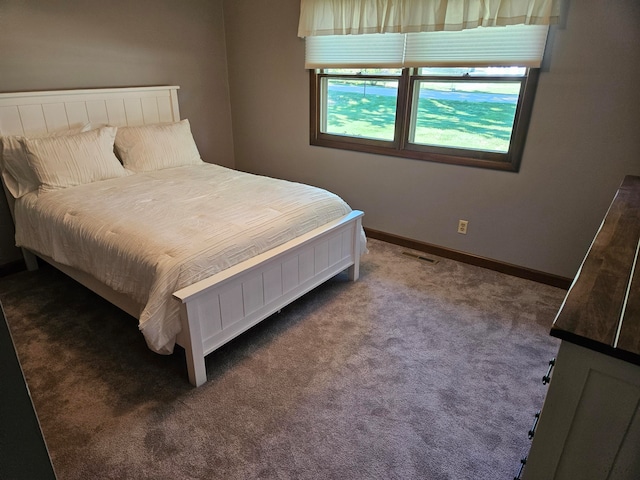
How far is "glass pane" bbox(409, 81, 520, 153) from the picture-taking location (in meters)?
2.84

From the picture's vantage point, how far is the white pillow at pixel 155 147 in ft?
10.3

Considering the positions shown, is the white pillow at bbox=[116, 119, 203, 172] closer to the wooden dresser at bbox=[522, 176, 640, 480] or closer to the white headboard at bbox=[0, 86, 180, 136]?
the white headboard at bbox=[0, 86, 180, 136]

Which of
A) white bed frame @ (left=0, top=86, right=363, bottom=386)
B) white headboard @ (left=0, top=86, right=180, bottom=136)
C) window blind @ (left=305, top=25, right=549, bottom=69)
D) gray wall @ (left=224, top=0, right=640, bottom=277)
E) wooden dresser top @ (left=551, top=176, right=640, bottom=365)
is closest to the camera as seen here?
wooden dresser top @ (left=551, top=176, right=640, bottom=365)

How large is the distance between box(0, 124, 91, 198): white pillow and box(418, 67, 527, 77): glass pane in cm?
279

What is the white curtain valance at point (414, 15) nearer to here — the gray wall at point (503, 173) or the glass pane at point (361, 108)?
the gray wall at point (503, 173)

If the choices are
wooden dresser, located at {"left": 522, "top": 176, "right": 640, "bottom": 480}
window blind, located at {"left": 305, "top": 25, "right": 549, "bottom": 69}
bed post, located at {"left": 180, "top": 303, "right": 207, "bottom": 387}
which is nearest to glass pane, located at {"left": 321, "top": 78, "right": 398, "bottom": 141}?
window blind, located at {"left": 305, "top": 25, "right": 549, "bottom": 69}

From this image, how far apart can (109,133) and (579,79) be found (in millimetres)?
3149

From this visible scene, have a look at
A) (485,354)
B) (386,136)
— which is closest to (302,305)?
(485,354)

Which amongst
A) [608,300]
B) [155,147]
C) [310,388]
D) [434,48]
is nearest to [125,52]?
[155,147]

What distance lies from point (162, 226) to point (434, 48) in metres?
2.19

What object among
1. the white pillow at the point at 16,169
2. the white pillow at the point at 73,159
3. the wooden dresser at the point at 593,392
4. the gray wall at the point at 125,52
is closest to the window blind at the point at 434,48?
the gray wall at the point at 125,52

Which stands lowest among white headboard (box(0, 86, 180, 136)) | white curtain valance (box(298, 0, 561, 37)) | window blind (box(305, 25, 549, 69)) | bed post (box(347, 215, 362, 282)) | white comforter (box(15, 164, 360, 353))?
bed post (box(347, 215, 362, 282))

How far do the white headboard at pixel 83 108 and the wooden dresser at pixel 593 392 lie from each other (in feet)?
10.8

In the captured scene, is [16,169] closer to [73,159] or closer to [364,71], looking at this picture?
[73,159]
